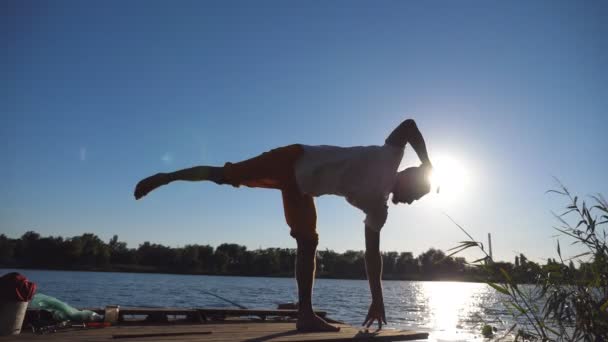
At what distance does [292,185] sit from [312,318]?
1413 millimetres

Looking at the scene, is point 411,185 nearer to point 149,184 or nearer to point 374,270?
point 374,270

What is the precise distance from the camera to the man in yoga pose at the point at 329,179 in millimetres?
3988

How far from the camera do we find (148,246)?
11588 cm

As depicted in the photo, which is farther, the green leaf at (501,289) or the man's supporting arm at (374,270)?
the green leaf at (501,289)

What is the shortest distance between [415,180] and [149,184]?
2742 millimetres

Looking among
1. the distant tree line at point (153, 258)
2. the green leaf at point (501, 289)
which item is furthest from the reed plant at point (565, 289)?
the distant tree line at point (153, 258)

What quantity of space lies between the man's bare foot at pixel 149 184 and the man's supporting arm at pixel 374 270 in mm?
2156

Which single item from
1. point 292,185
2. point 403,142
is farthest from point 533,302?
point 292,185

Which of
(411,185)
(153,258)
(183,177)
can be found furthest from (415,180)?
(153,258)

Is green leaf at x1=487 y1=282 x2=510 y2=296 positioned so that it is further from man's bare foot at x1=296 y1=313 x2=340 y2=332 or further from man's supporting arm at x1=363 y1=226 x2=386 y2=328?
man's bare foot at x1=296 y1=313 x2=340 y2=332

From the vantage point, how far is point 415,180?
162 inches

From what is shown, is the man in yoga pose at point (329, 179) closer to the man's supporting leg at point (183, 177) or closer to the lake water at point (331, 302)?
the man's supporting leg at point (183, 177)

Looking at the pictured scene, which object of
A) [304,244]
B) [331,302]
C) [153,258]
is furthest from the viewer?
[153,258]

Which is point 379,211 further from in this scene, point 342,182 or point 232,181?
point 232,181
